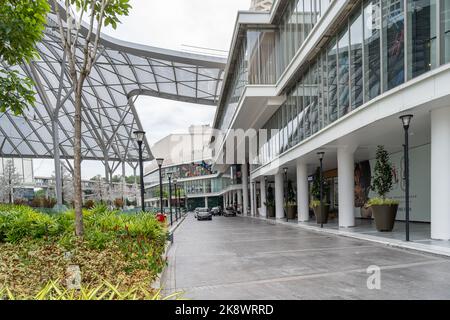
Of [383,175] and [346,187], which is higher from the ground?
[383,175]

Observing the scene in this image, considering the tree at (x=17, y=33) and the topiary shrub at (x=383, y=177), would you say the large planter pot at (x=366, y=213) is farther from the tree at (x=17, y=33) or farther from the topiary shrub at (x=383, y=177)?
the tree at (x=17, y=33)

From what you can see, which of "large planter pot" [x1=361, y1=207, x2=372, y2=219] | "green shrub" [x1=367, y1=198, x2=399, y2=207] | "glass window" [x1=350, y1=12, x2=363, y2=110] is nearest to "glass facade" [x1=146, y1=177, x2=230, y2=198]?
"large planter pot" [x1=361, y1=207, x2=372, y2=219]

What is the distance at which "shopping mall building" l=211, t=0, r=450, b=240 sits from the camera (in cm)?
1138

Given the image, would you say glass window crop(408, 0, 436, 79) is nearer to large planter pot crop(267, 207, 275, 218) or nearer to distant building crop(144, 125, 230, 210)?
large planter pot crop(267, 207, 275, 218)

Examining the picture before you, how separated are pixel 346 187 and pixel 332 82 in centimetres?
554

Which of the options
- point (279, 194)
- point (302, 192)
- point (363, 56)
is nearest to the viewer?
point (363, 56)

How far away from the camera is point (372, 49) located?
13930 mm

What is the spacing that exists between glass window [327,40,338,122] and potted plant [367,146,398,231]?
306 centimetres

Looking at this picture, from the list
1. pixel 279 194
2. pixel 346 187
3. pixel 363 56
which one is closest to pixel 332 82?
pixel 363 56

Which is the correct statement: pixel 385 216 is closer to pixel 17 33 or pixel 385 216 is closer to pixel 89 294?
pixel 89 294

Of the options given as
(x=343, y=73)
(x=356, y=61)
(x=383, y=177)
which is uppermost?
(x=356, y=61)

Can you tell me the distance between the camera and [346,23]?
52.8 ft
